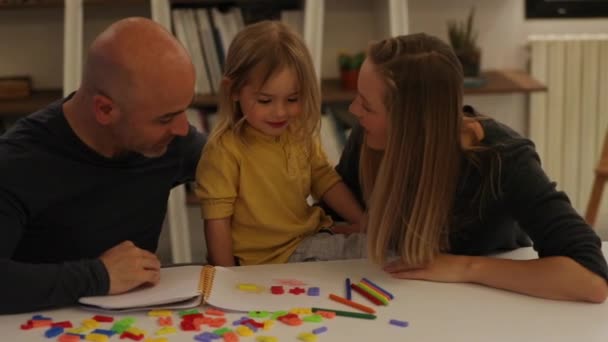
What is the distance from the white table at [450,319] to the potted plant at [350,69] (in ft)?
5.88

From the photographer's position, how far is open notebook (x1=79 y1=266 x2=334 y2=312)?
1408mm

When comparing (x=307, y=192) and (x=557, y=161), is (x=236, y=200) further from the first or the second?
(x=557, y=161)

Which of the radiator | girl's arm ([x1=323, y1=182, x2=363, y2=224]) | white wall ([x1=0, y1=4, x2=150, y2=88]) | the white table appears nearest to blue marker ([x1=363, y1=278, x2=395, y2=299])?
the white table

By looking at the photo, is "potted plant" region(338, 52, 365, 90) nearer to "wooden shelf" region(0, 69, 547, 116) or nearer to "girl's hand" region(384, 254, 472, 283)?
"wooden shelf" region(0, 69, 547, 116)

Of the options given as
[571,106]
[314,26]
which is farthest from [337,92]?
[571,106]

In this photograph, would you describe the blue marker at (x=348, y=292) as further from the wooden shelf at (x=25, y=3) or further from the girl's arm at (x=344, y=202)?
the wooden shelf at (x=25, y=3)

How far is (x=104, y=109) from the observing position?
1604mm

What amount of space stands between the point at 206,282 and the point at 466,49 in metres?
2.07

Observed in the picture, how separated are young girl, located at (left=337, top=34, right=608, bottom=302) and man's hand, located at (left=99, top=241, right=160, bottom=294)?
0.43 m

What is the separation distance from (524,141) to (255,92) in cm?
57

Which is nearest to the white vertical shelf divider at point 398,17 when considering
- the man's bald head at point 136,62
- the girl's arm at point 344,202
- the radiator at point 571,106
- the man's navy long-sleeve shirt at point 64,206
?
the radiator at point 571,106

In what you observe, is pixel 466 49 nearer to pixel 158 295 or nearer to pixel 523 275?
pixel 523 275

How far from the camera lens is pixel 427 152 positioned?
1498 millimetres

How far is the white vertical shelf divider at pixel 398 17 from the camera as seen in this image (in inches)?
120
